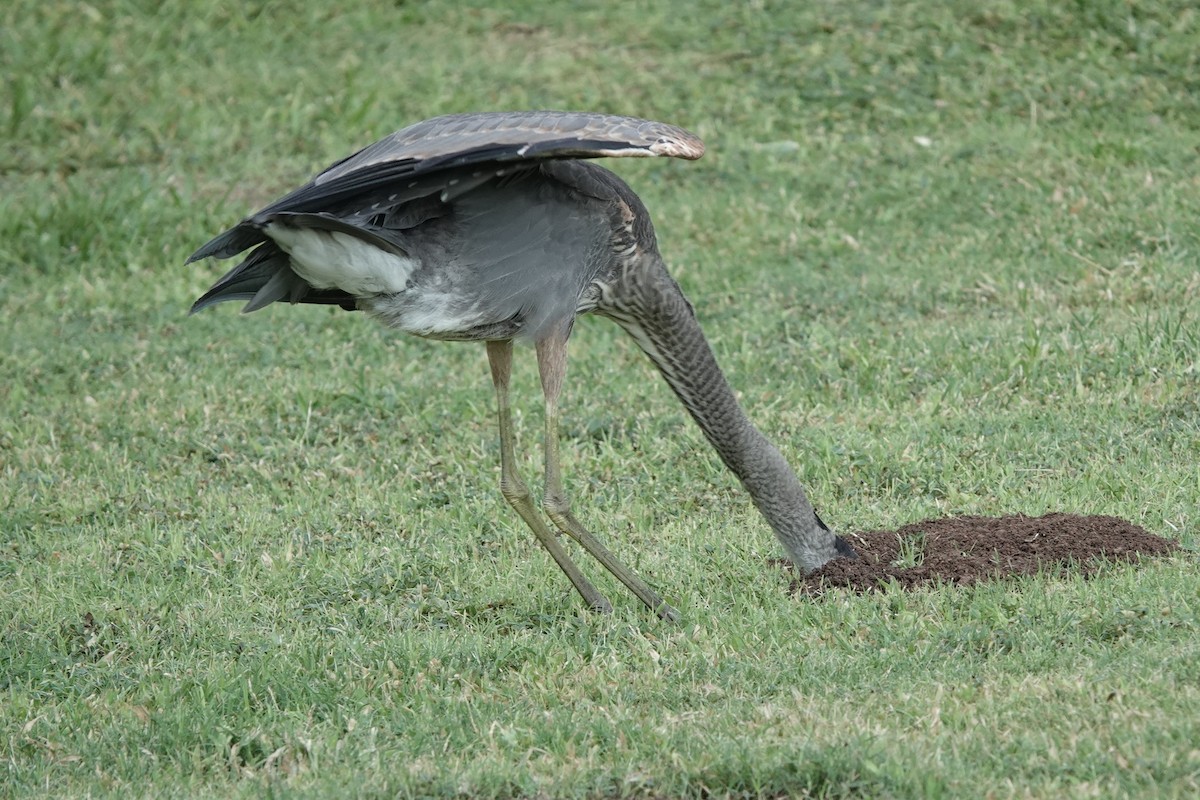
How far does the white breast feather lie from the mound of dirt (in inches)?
76.6

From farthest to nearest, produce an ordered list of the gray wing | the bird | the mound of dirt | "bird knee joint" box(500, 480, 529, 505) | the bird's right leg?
"bird knee joint" box(500, 480, 529, 505) → the bird's right leg → the mound of dirt → the bird → the gray wing

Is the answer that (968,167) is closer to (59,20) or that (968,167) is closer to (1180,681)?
(1180,681)

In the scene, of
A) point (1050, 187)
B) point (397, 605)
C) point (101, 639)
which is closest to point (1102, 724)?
point (397, 605)

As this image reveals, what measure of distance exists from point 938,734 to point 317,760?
180cm

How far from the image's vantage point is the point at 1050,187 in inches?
405

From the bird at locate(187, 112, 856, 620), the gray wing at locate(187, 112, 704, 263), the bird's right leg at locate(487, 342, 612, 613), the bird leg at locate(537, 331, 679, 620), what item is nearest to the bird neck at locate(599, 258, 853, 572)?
the bird at locate(187, 112, 856, 620)

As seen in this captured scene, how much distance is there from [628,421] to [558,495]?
6.13 feet

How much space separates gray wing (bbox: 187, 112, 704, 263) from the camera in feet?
16.4

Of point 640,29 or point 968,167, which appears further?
point 640,29

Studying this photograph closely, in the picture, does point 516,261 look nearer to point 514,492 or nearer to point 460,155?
point 460,155

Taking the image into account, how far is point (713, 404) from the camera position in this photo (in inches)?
238

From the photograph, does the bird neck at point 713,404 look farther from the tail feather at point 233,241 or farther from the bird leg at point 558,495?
the tail feather at point 233,241

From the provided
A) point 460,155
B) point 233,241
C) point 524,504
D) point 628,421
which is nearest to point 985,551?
point 524,504

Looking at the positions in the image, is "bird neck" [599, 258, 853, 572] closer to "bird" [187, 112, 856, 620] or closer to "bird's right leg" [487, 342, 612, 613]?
"bird" [187, 112, 856, 620]
